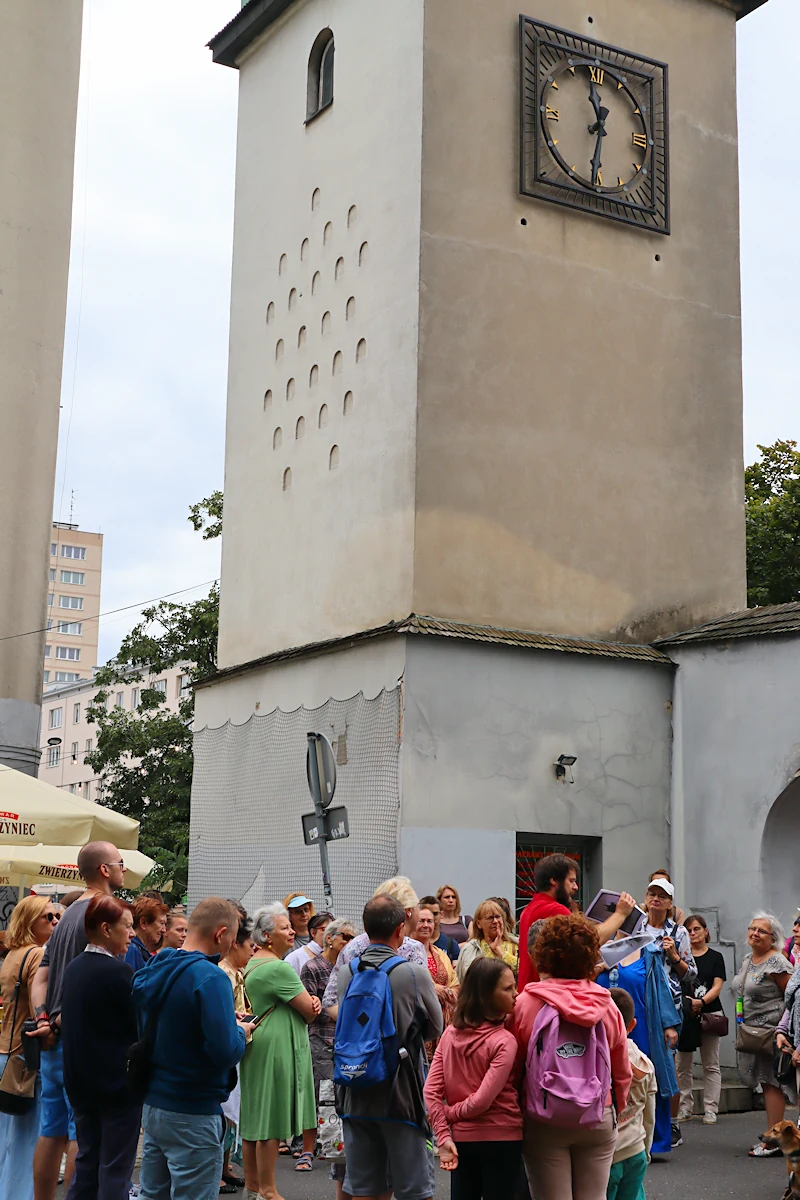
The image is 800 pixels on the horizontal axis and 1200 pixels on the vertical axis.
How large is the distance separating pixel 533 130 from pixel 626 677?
693 centimetres

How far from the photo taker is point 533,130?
18641 millimetres

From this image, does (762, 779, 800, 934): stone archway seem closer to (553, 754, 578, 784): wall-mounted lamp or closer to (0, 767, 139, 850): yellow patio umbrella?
(553, 754, 578, 784): wall-mounted lamp

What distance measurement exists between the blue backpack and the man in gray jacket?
0.04 m

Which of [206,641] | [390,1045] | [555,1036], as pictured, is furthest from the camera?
[206,641]

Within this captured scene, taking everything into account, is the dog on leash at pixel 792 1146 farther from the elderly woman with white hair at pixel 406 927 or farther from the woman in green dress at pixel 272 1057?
the woman in green dress at pixel 272 1057

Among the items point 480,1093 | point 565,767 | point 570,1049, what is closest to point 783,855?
point 565,767

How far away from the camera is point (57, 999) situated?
808cm

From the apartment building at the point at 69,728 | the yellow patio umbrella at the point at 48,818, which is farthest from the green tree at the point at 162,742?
the apartment building at the point at 69,728

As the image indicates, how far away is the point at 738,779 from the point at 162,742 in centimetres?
2021

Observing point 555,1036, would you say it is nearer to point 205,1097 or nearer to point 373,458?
point 205,1097

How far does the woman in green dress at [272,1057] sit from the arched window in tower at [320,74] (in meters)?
14.2

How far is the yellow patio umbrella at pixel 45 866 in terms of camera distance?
1320 cm

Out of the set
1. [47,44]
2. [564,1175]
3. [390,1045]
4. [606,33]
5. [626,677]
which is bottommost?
[564,1175]

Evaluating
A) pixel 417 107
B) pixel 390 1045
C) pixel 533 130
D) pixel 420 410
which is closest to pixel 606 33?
pixel 533 130
